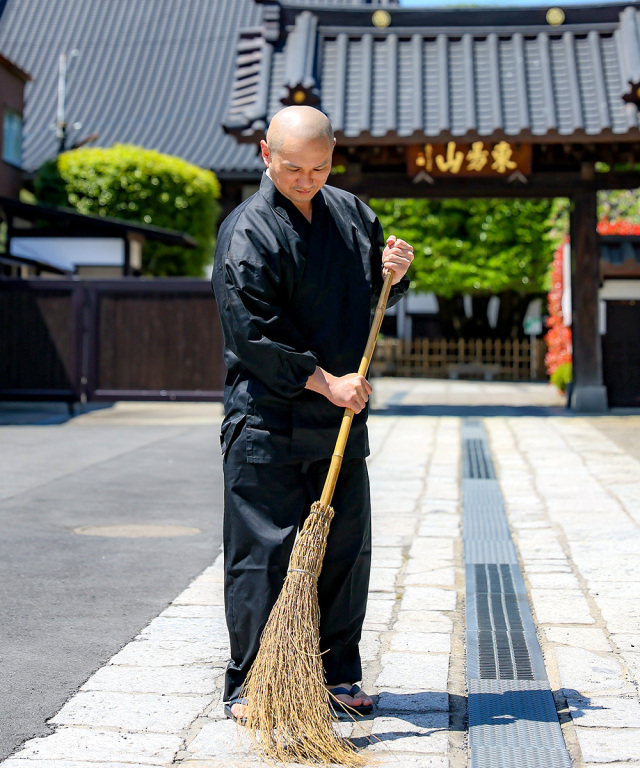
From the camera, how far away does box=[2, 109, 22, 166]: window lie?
72.4 ft

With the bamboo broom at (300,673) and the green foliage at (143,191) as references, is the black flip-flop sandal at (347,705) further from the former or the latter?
the green foliage at (143,191)

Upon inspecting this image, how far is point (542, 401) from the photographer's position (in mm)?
18047

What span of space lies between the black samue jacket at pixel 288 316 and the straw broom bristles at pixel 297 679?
0.89 feet

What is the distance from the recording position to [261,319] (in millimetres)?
3092

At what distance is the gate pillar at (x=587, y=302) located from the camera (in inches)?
563

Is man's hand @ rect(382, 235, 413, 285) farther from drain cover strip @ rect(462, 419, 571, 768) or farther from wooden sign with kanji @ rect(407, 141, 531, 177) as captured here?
wooden sign with kanji @ rect(407, 141, 531, 177)

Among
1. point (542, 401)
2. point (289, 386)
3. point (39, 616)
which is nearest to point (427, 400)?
point (542, 401)

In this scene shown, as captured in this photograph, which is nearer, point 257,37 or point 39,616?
point 39,616

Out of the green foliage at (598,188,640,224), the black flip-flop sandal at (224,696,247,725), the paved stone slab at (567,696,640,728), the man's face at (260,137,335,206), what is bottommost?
the paved stone slab at (567,696,640,728)

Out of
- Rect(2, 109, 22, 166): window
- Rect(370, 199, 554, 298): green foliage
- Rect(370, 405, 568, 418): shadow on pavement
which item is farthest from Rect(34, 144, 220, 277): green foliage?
Rect(370, 199, 554, 298): green foliage

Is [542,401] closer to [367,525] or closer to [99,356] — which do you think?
[99,356]

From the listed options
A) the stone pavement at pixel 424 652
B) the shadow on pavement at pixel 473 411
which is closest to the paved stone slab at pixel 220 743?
the stone pavement at pixel 424 652

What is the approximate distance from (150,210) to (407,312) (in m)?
16.5

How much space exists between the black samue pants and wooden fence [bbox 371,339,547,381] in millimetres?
25344
